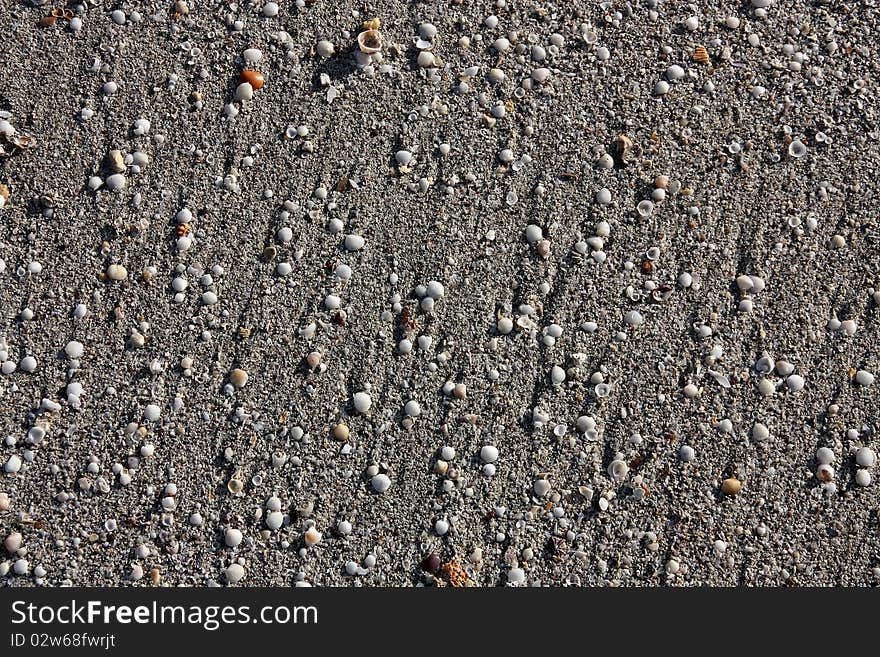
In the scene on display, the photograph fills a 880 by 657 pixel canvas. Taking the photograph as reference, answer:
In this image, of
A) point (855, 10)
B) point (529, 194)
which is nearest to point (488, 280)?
point (529, 194)

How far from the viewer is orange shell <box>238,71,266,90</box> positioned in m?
2.05

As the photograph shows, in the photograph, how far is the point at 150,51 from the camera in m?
2.07

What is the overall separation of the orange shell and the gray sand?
0.02 metres

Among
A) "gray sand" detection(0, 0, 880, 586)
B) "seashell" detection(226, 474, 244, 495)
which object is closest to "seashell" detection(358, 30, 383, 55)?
"gray sand" detection(0, 0, 880, 586)

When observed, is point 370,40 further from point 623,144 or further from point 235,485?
point 235,485

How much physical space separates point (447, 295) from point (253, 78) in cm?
77

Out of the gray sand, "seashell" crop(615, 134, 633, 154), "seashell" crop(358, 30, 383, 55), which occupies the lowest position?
the gray sand

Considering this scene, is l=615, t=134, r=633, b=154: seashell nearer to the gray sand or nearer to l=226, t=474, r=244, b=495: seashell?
the gray sand

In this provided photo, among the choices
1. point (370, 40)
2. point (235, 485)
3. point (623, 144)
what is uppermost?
point (370, 40)

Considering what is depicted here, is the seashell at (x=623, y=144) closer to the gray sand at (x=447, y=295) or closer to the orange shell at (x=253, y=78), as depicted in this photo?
the gray sand at (x=447, y=295)

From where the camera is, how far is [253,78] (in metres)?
2.05

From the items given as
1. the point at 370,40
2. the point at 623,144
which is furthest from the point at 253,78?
the point at 623,144

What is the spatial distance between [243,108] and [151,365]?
706 millimetres

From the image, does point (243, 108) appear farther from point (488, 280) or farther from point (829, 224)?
point (829, 224)
